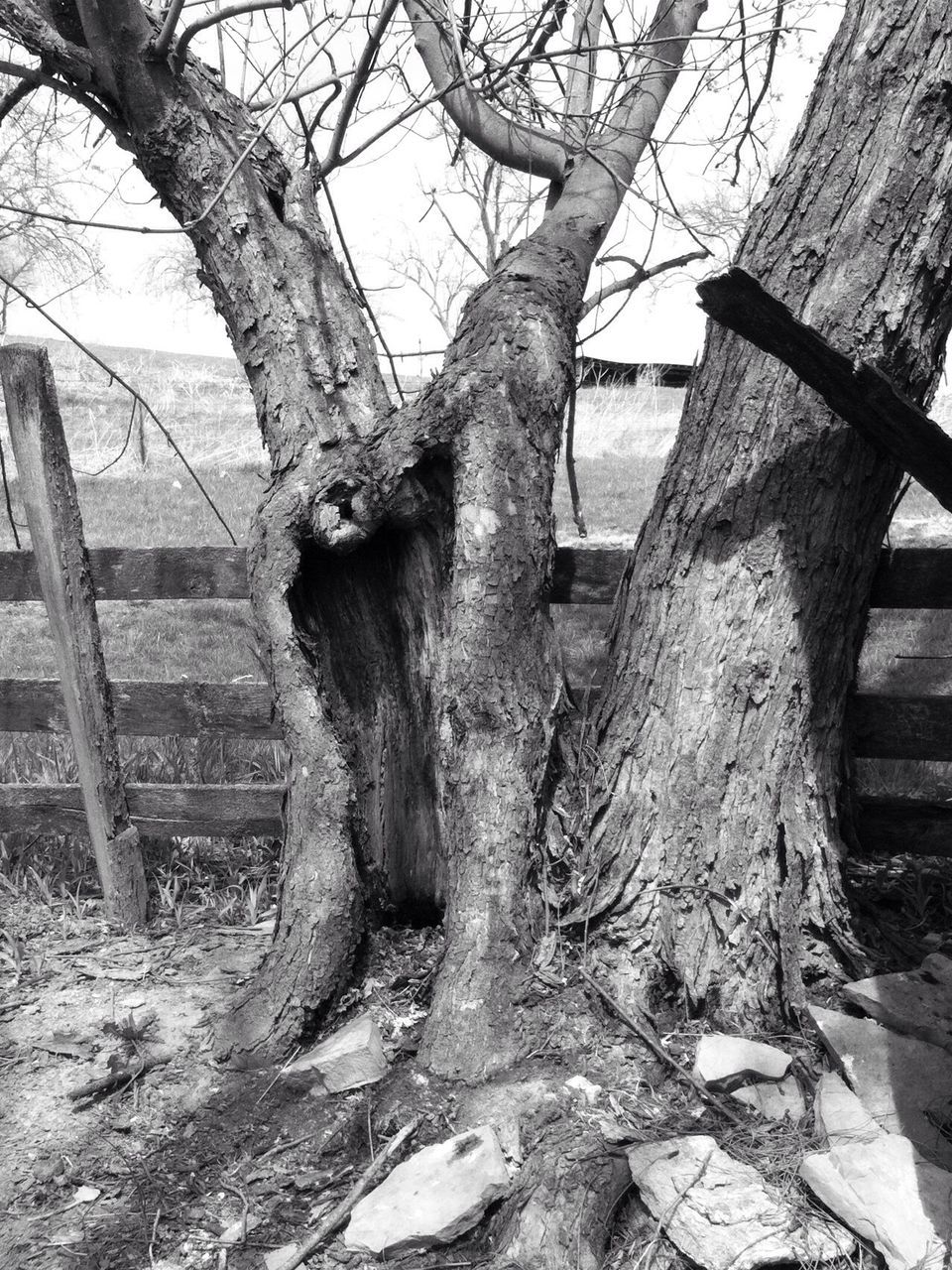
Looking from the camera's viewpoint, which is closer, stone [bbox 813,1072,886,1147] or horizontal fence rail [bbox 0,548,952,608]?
stone [bbox 813,1072,886,1147]

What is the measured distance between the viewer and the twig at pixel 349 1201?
80.4 inches

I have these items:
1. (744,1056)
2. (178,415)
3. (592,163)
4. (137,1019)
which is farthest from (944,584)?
(178,415)

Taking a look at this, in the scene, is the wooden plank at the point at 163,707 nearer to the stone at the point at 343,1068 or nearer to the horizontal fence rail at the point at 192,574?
the horizontal fence rail at the point at 192,574

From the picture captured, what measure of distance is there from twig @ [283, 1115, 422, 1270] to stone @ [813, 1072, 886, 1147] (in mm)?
953

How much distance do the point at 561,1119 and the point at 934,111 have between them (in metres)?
2.79

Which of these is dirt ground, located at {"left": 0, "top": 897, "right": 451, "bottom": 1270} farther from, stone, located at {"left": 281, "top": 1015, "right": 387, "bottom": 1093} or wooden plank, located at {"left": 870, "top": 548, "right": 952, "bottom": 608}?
wooden plank, located at {"left": 870, "top": 548, "right": 952, "bottom": 608}

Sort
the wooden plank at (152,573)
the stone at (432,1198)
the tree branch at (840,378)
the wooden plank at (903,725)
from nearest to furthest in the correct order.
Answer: the stone at (432,1198) < the tree branch at (840,378) < the wooden plank at (903,725) < the wooden plank at (152,573)

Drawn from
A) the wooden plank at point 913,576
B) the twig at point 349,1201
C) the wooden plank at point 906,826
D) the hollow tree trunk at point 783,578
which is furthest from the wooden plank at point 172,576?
the twig at point 349,1201

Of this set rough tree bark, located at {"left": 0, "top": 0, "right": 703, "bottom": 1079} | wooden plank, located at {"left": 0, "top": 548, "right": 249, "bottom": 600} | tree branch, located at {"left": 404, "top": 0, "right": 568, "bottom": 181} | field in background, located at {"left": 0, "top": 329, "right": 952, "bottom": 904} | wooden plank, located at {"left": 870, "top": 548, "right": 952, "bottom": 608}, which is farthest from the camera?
field in background, located at {"left": 0, "top": 329, "right": 952, "bottom": 904}

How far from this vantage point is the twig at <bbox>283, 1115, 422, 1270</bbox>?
204 centimetres

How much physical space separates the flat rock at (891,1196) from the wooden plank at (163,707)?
250cm

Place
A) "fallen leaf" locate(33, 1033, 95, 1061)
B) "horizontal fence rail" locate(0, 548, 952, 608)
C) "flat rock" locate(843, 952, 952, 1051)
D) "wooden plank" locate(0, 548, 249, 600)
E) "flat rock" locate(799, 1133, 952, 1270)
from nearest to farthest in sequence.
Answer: "flat rock" locate(799, 1133, 952, 1270), "flat rock" locate(843, 952, 952, 1051), "fallen leaf" locate(33, 1033, 95, 1061), "horizontal fence rail" locate(0, 548, 952, 608), "wooden plank" locate(0, 548, 249, 600)

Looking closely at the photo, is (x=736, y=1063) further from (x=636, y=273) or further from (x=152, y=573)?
(x=636, y=273)

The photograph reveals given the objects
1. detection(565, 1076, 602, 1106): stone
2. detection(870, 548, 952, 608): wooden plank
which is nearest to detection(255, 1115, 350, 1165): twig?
detection(565, 1076, 602, 1106): stone
